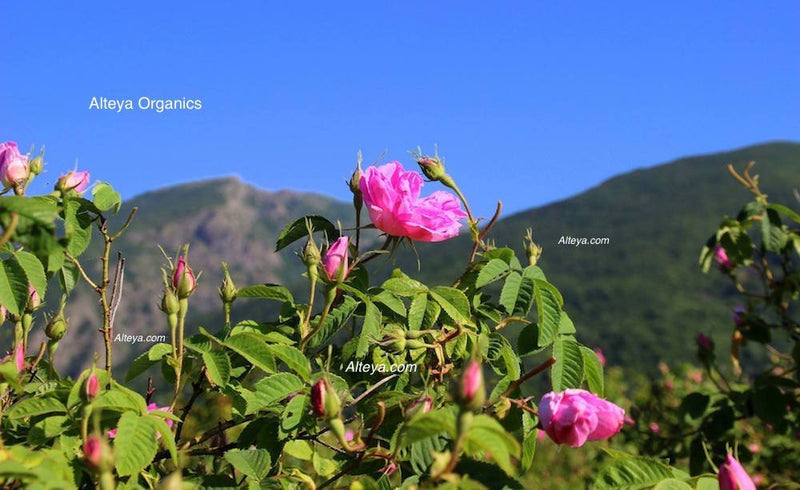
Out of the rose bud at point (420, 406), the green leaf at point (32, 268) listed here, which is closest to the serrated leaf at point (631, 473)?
the rose bud at point (420, 406)

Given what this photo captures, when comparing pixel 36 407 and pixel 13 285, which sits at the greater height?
pixel 13 285

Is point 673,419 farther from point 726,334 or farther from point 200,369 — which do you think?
point 726,334

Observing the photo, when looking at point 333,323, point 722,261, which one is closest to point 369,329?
point 333,323

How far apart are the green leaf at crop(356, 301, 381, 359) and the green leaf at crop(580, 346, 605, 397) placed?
394mm

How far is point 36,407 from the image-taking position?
1.22 meters

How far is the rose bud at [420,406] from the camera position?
1058mm

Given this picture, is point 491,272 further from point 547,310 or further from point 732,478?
point 732,478

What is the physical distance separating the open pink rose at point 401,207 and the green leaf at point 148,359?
0.44 m

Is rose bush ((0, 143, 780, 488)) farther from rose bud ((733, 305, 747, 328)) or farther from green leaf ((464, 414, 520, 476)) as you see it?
rose bud ((733, 305, 747, 328))

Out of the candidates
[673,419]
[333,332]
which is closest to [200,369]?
[333,332]

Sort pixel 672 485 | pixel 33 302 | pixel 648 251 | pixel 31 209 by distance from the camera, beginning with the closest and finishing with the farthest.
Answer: pixel 31 209 < pixel 672 485 < pixel 33 302 < pixel 648 251

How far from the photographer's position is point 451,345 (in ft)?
4.65

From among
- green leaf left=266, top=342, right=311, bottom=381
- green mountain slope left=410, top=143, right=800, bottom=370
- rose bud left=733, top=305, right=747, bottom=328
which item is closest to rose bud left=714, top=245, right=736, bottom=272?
rose bud left=733, top=305, right=747, bottom=328

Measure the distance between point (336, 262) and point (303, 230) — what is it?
213 millimetres
